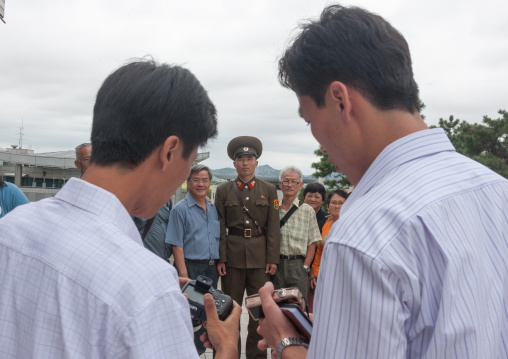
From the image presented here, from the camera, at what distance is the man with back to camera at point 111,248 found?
854 millimetres

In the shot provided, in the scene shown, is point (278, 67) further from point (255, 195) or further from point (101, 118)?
point (255, 195)

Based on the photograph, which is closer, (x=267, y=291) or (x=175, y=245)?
(x=267, y=291)

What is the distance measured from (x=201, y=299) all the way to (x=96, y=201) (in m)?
0.75

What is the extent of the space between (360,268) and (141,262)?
1.41 ft

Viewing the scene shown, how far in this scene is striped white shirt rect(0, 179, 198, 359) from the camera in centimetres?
85

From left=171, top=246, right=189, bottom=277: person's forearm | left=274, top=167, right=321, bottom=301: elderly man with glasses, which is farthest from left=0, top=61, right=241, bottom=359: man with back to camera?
left=274, top=167, right=321, bottom=301: elderly man with glasses

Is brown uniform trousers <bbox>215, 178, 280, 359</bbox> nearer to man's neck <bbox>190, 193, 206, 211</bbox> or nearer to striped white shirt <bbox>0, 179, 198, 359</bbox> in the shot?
man's neck <bbox>190, 193, 206, 211</bbox>

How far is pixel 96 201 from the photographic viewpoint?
3.33 feet

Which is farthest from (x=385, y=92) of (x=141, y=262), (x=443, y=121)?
(x=443, y=121)

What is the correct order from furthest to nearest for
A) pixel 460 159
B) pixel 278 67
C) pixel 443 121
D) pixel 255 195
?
pixel 443 121
pixel 255 195
pixel 278 67
pixel 460 159

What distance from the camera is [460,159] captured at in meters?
1.11

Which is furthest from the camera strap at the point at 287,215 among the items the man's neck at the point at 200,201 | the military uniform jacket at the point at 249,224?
the man's neck at the point at 200,201

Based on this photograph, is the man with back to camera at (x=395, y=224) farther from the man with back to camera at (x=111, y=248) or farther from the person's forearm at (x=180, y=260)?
the person's forearm at (x=180, y=260)

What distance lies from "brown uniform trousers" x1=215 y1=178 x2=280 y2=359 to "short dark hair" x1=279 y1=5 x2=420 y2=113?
3.98 metres
